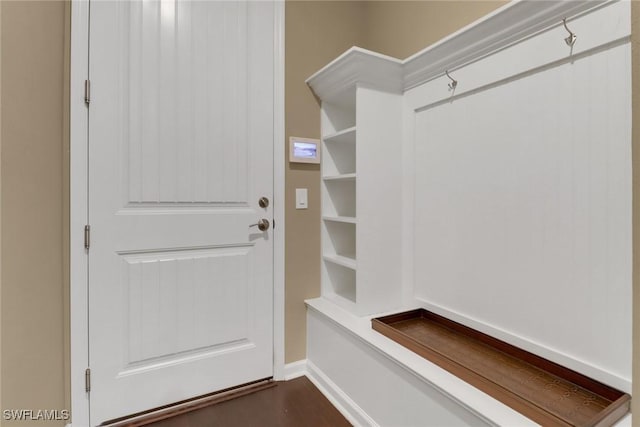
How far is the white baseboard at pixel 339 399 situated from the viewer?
4.83 ft

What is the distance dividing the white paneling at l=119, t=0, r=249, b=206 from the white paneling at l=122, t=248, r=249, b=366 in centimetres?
32

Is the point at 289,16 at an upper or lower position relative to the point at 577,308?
upper

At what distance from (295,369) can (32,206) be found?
159cm

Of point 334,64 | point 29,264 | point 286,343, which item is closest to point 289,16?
point 334,64

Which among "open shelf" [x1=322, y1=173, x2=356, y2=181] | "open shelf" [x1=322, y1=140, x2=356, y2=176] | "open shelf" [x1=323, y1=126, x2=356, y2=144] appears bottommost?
"open shelf" [x1=322, y1=173, x2=356, y2=181]

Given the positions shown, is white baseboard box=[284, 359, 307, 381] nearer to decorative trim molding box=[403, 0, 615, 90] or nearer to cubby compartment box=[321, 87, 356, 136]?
cubby compartment box=[321, 87, 356, 136]

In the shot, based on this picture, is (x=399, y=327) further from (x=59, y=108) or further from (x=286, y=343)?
(x=59, y=108)

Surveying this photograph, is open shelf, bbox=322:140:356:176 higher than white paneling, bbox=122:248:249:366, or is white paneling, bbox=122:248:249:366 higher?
open shelf, bbox=322:140:356:176

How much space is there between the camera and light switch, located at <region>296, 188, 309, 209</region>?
1.95 metres

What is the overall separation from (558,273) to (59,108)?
2.17 m

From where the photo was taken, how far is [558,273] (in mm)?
1117

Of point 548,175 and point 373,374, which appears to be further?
point 373,374

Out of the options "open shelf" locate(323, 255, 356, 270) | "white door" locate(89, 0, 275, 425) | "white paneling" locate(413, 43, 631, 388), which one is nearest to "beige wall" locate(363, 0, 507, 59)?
"white paneling" locate(413, 43, 631, 388)

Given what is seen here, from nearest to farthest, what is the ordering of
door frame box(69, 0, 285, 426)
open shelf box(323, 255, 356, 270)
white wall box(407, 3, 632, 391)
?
white wall box(407, 3, 632, 391) → door frame box(69, 0, 285, 426) → open shelf box(323, 255, 356, 270)
